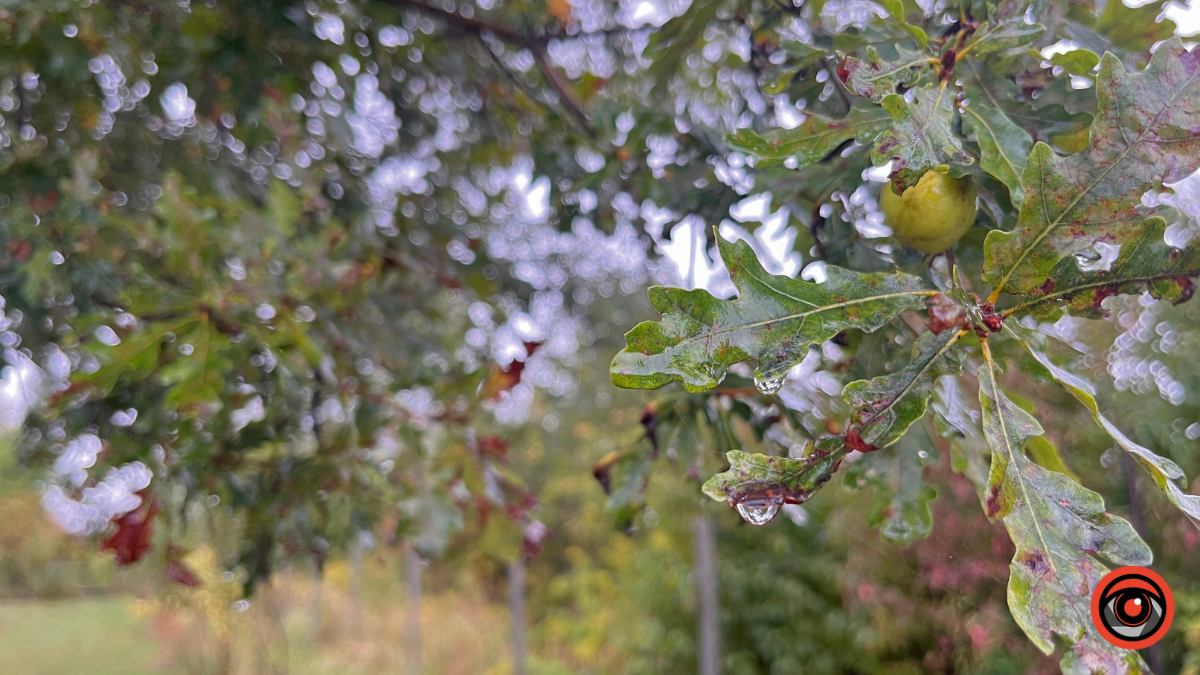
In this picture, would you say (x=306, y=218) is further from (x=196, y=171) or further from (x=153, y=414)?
(x=153, y=414)

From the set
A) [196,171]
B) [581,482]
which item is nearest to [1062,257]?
[196,171]

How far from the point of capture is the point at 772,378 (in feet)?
1.70

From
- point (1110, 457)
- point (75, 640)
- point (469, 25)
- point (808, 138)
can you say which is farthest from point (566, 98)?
point (75, 640)

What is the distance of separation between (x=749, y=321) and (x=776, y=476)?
0.12m

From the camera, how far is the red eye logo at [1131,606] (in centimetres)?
46

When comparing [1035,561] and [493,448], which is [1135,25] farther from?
[493,448]

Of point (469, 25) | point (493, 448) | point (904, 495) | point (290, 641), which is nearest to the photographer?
point (904, 495)

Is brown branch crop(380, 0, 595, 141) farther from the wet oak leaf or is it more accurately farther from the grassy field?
the grassy field

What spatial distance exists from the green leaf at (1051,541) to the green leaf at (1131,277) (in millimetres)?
93

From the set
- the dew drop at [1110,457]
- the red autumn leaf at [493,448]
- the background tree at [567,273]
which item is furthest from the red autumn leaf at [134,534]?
the dew drop at [1110,457]

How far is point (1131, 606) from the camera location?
0.48 m

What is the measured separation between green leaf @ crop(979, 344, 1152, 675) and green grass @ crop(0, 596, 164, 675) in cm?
768

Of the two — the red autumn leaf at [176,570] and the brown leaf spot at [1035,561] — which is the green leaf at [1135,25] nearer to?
the brown leaf spot at [1035,561]

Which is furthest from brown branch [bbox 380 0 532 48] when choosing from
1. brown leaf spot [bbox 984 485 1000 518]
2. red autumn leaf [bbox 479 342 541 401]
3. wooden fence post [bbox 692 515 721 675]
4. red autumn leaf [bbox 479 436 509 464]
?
wooden fence post [bbox 692 515 721 675]
